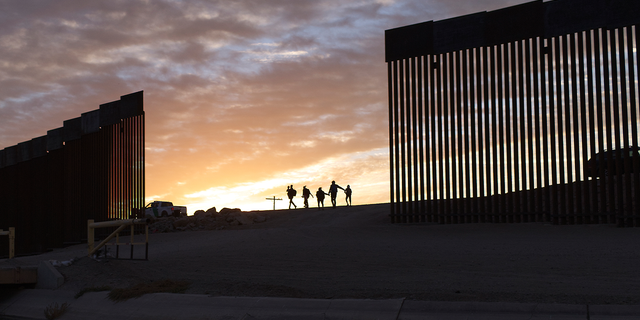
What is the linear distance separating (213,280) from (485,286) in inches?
198

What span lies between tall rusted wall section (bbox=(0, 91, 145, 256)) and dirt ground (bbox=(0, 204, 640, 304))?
6.66m

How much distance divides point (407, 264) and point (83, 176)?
714 inches

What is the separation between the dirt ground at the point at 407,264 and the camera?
30.2 ft

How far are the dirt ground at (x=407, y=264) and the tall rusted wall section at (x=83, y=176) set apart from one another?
6658 millimetres

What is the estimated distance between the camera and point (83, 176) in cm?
2545

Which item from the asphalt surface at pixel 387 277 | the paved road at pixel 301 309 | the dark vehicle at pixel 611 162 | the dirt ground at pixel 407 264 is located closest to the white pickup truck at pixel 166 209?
the dirt ground at pixel 407 264

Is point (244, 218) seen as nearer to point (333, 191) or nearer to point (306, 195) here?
point (333, 191)

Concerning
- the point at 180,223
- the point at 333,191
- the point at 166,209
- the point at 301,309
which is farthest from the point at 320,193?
the point at 301,309

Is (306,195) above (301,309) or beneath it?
above

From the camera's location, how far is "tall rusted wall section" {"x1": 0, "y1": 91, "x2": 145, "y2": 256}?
80.6ft

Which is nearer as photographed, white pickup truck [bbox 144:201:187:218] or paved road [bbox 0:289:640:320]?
paved road [bbox 0:289:640:320]

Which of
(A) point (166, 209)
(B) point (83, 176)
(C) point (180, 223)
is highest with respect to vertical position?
(B) point (83, 176)

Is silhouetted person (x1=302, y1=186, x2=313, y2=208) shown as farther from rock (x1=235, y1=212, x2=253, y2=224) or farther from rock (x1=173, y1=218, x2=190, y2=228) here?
rock (x1=173, y1=218, x2=190, y2=228)

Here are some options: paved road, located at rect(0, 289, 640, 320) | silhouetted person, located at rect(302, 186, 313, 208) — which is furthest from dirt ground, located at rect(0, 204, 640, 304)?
silhouetted person, located at rect(302, 186, 313, 208)
